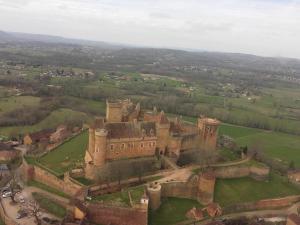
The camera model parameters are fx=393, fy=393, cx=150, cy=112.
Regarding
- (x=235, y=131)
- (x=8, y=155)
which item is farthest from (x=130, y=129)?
(x=235, y=131)

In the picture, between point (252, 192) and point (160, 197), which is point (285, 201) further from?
point (160, 197)

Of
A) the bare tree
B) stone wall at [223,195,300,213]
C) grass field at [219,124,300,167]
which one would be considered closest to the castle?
the bare tree

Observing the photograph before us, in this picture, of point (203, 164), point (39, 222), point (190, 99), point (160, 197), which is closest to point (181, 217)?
point (160, 197)

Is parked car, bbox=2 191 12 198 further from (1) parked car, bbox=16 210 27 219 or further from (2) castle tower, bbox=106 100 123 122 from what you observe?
(2) castle tower, bbox=106 100 123 122

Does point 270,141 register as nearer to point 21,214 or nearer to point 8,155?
point 8,155

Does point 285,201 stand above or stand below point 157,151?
below

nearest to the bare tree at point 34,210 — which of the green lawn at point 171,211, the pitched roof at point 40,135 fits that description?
the green lawn at point 171,211
